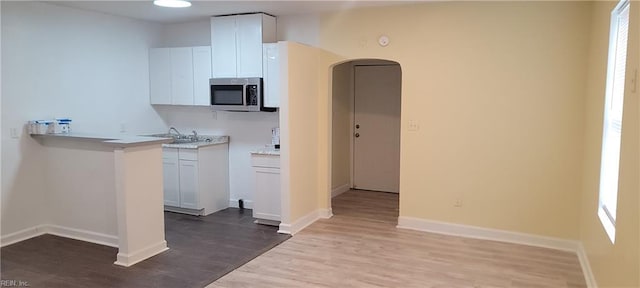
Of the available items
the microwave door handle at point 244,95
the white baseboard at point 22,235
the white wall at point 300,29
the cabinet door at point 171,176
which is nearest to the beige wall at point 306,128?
the white wall at point 300,29

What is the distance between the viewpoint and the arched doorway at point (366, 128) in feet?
22.2

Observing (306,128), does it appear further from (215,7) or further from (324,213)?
(215,7)

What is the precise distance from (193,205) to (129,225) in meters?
1.65

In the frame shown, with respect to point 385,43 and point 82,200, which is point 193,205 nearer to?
point 82,200

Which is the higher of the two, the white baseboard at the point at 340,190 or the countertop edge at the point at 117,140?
the countertop edge at the point at 117,140

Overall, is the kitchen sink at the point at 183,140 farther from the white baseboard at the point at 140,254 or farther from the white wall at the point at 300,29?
the white baseboard at the point at 140,254

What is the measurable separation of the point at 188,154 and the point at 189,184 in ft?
1.20

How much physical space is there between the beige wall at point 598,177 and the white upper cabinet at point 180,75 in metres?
4.09

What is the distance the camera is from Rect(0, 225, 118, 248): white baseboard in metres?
4.38

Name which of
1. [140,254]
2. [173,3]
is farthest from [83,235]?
[173,3]

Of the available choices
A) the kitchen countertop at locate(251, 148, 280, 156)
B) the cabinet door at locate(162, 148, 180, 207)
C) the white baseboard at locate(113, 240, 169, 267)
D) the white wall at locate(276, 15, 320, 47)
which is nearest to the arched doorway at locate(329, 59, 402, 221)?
the white wall at locate(276, 15, 320, 47)

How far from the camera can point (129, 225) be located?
393cm

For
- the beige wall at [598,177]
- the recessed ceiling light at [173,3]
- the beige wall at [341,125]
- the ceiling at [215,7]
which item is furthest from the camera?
the beige wall at [341,125]

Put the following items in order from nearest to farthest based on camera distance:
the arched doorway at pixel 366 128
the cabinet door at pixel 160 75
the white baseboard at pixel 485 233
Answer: the white baseboard at pixel 485 233 < the cabinet door at pixel 160 75 < the arched doorway at pixel 366 128
